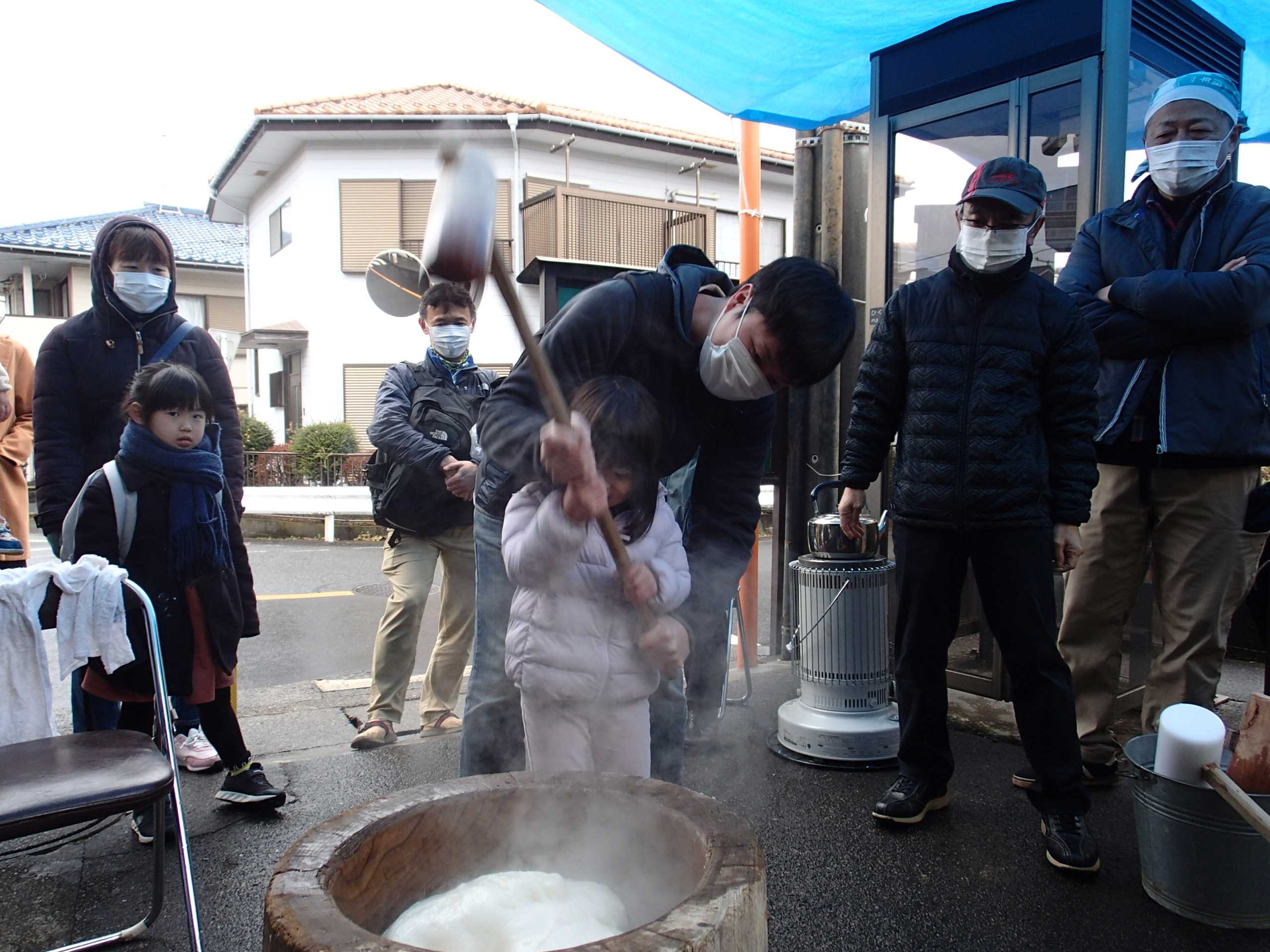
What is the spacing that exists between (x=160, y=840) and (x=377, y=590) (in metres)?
6.41

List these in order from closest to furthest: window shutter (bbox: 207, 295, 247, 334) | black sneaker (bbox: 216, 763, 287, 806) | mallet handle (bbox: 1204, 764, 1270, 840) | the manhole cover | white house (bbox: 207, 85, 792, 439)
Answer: mallet handle (bbox: 1204, 764, 1270, 840) → black sneaker (bbox: 216, 763, 287, 806) → the manhole cover → white house (bbox: 207, 85, 792, 439) → window shutter (bbox: 207, 295, 247, 334)

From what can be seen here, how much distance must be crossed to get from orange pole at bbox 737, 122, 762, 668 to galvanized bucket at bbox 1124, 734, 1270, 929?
2626 millimetres

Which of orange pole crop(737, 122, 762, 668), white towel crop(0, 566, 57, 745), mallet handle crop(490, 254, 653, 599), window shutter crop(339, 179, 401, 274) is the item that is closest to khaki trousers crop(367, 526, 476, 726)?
white towel crop(0, 566, 57, 745)

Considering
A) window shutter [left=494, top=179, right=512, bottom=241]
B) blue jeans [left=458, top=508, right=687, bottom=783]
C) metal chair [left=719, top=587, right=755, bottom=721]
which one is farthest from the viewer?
window shutter [left=494, top=179, right=512, bottom=241]

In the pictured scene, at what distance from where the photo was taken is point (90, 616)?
8.14 ft

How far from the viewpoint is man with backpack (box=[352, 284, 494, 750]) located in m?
3.84

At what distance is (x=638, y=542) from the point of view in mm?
2160

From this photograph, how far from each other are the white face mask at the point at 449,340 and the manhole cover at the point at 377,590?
4555mm

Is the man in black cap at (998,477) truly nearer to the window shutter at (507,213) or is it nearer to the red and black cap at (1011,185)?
the red and black cap at (1011,185)

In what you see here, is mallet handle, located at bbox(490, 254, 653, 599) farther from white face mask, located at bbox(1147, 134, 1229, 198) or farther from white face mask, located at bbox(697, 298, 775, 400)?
white face mask, located at bbox(1147, 134, 1229, 198)

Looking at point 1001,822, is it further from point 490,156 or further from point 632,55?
point 632,55

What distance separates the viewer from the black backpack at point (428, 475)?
12.6 feet

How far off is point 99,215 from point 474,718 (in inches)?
983

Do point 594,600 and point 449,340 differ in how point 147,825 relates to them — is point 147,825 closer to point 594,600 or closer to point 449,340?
point 594,600
